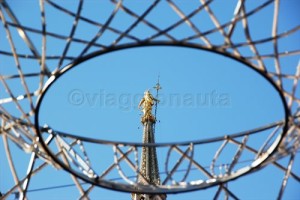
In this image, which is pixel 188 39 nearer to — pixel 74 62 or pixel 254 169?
pixel 74 62

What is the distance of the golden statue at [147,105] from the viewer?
86.6 meters

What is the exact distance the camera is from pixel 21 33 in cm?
2722

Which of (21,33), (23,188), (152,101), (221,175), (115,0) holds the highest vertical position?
(152,101)

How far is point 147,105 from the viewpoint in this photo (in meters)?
89.3

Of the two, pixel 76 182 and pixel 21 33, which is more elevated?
pixel 21 33

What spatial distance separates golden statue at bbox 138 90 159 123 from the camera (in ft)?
284

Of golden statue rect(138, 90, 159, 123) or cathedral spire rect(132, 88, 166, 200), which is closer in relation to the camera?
golden statue rect(138, 90, 159, 123)

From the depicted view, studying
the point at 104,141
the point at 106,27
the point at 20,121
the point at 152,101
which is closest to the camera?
the point at 106,27

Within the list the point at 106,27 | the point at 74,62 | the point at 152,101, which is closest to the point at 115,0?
the point at 106,27

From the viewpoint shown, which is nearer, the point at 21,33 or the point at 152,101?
the point at 21,33

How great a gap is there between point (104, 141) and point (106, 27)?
7.69 m

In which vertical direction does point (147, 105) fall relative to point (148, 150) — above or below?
above

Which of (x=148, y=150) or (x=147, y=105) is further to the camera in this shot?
(x=148, y=150)

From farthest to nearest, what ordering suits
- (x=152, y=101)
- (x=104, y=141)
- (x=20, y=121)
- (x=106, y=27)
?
(x=152, y=101)
(x=104, y=141)
(x=20, y=121)
(x=106, y=27)
